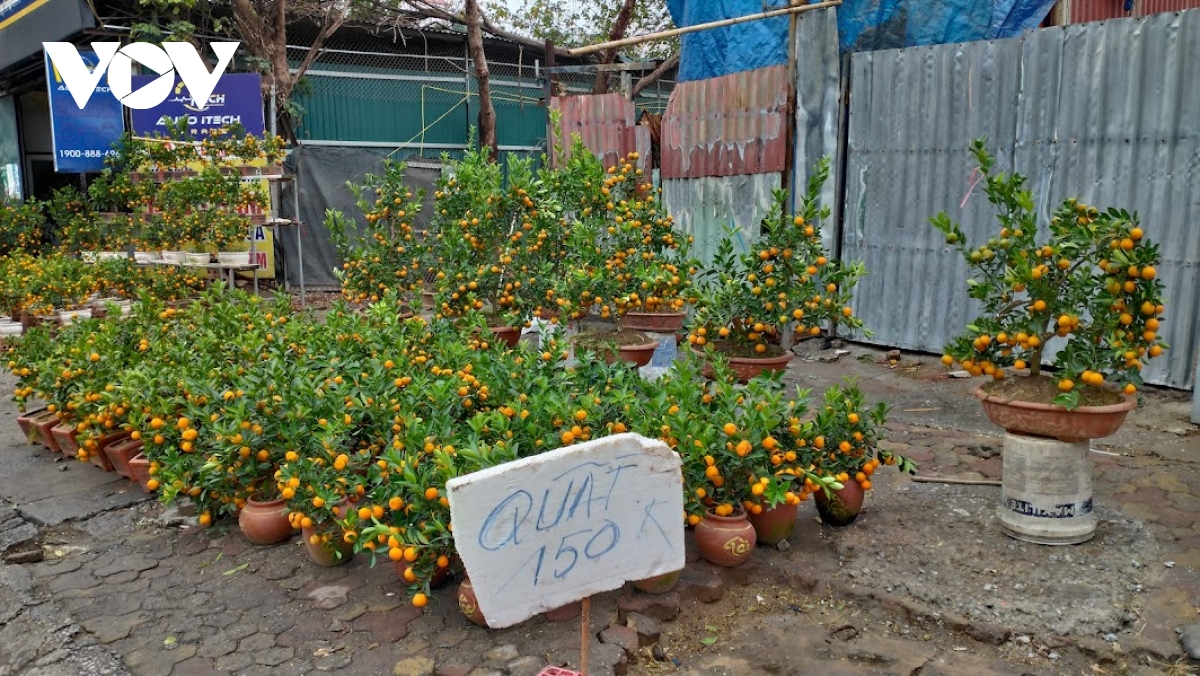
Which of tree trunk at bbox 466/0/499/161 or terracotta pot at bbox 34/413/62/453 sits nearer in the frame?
terracotta pot at bbox 34/413/62/453

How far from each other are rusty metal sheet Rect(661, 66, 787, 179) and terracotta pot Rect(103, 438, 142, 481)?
19.2 ft

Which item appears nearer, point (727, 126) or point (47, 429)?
point (47, 429)

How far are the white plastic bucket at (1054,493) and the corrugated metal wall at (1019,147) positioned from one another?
109 inches

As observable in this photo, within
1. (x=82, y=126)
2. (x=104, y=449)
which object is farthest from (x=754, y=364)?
(x=82, y=126)

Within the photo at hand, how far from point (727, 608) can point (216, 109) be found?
11978 mm

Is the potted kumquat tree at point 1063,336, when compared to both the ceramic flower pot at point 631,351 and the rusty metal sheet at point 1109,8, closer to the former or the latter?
the ceramic flower pot at point 631,351

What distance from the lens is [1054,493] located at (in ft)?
13.0

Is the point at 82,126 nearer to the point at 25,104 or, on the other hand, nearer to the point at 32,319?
the point at 32,319

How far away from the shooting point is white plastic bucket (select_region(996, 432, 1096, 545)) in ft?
13.0

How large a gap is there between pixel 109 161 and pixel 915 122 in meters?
10.2

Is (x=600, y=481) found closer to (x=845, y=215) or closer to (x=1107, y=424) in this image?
(x=1107, y=424)

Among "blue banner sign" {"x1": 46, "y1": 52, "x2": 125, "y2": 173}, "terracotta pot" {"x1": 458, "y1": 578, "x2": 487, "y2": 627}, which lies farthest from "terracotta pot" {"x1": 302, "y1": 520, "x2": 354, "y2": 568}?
"blue banner sign" {"x1": 46, "y1": 52, "x2": 125, "y2": 173}

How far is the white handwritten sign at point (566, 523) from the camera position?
7.80 feet

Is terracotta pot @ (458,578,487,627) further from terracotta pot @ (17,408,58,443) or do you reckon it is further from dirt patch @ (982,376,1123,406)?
terracotta pot @ (17,408,58,443)
